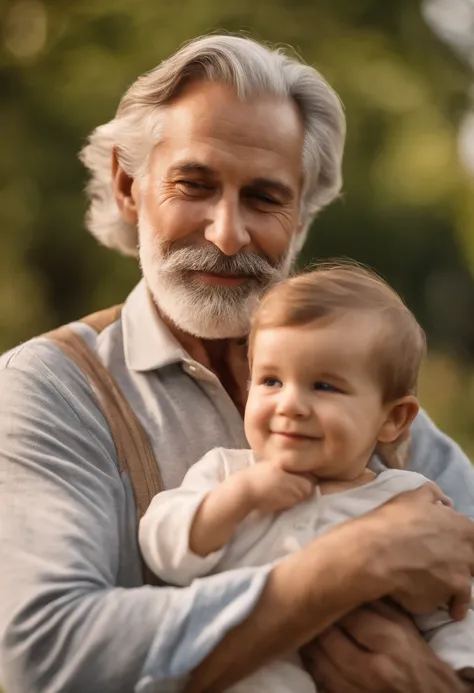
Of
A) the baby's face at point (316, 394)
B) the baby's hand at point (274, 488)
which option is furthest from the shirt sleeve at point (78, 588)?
the baby's face at point (316, 394)

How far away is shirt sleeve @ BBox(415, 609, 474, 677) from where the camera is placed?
1597 millimetres

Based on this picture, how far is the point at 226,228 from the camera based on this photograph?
1.92m

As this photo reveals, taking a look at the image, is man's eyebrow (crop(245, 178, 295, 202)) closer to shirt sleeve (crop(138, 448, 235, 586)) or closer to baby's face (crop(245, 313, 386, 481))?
baby's face (crop(245, 313, 386, 481))

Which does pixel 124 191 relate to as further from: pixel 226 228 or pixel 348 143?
pixel 348 143

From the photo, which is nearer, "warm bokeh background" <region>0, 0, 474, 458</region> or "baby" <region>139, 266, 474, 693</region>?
"baby" <region>139, 266, 474, 693</region>

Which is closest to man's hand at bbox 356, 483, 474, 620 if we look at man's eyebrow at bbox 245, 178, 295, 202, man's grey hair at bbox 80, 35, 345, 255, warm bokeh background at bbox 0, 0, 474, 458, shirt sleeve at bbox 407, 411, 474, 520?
shirt sleeve at bbox 407, 411, 474, 520

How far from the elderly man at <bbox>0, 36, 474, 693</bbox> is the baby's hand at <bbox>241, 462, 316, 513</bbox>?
82mm

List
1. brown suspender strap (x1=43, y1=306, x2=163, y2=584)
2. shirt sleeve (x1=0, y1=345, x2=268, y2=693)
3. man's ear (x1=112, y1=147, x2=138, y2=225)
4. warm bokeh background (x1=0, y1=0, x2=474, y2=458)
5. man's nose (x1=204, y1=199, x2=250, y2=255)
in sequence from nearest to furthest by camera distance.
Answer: shirt sleeve (x1=0, y1=345, x2=268, y2=693) < brown suspender strap (x1=43, y1=306, x2=163, y2=584) < man's nose (x1=204, y1=199, x2=250, y2=255) < man's ear (x1=112, y1=147, x2=138, y2=225) < warm bokeh background (x1=0, y1=0, x2=474, y2=458)

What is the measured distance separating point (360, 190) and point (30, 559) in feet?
11.6

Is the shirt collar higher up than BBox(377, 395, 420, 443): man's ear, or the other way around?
the shirt collar

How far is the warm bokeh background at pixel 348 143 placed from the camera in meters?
4.59

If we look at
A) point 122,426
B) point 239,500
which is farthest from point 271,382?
point 122,426

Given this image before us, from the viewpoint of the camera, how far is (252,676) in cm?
155

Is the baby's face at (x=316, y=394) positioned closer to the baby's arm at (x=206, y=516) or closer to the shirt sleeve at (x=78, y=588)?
the baby's arm at (x=206, y=516)
